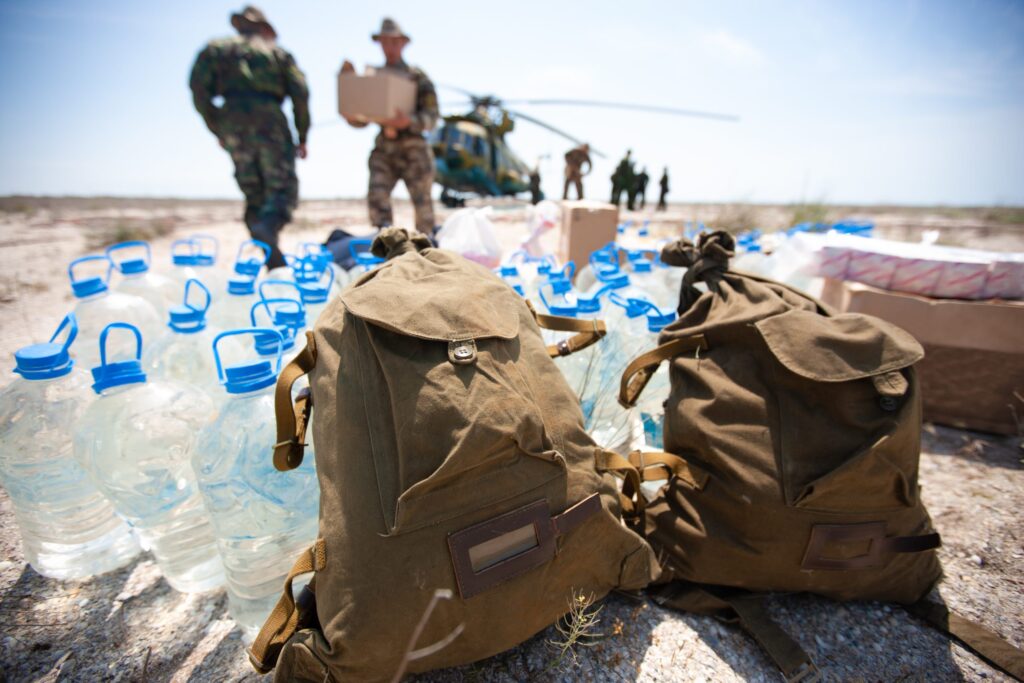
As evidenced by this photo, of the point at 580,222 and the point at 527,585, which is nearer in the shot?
the point at 527,585

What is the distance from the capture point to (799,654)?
128 centimetres

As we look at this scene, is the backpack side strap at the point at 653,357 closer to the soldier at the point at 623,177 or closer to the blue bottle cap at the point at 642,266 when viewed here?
the blue bottle cap at the point at 642,266

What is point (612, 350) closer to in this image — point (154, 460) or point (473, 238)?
point (473, 238)

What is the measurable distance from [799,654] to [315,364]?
5.06 ft

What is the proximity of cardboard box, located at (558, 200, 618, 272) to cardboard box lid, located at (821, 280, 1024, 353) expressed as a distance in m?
1.89

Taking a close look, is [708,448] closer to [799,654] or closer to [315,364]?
[799,654]

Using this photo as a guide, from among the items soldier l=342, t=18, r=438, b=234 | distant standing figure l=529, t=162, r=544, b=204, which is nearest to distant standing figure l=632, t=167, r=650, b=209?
distant standing figure l=529, t=162, r=544, b=204

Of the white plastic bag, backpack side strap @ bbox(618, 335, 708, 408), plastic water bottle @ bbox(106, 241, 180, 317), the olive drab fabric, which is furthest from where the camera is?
the white plastic bag

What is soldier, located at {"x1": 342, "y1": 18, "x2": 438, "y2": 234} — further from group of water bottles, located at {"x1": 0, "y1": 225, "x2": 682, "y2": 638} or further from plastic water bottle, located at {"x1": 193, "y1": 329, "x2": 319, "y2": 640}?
plastic water bottle, located at {"x1": 193, "y1": 329, "x2": 319, "y2": 640}

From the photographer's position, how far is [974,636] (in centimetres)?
134

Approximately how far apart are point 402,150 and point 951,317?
→ 4.91 metres

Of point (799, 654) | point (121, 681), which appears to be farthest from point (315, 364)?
point (799, 654)

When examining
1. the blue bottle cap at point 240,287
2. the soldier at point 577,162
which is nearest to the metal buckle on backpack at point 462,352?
the blue bottle cap at point 240,287

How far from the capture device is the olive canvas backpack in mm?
1299
